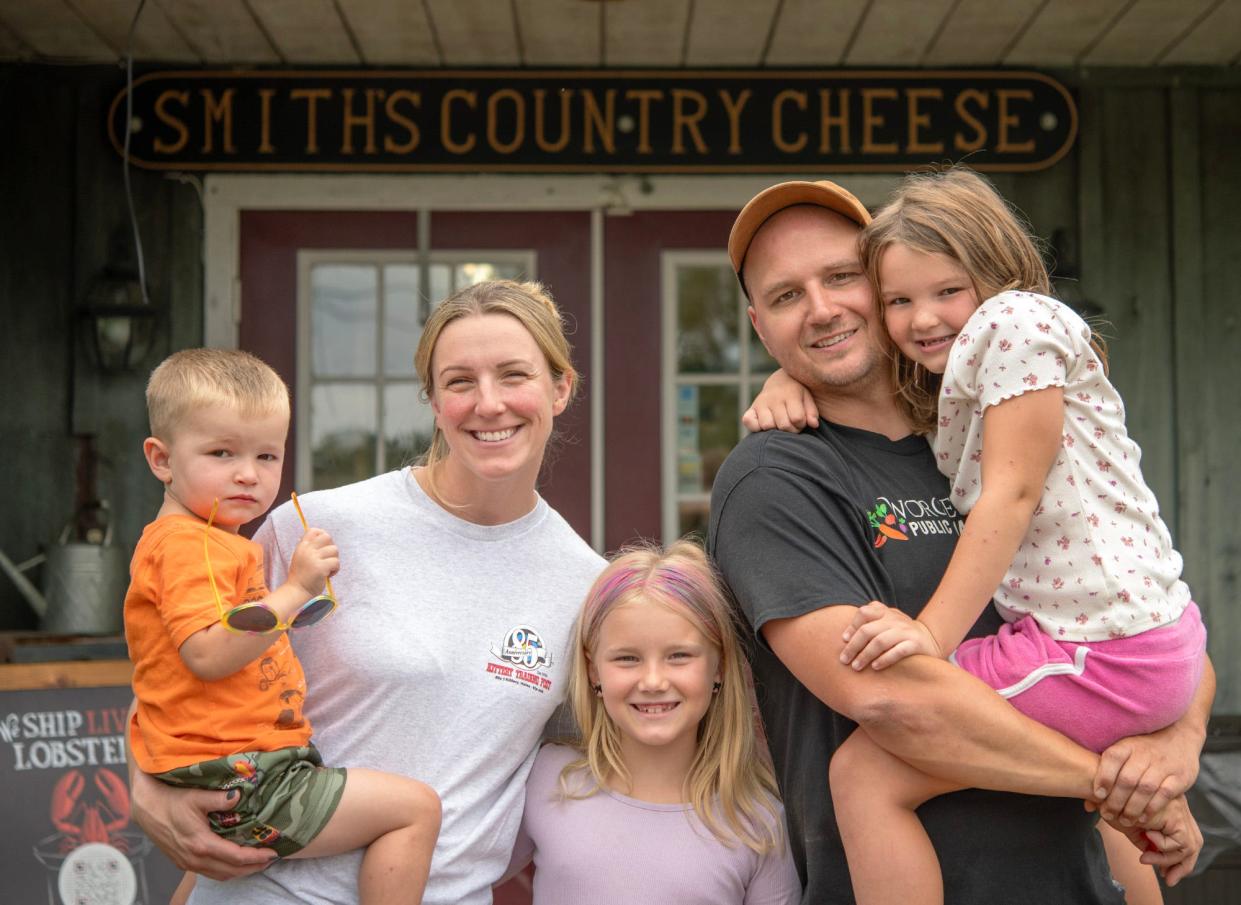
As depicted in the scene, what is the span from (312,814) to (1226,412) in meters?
3.75

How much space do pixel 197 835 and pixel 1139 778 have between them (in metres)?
1.28

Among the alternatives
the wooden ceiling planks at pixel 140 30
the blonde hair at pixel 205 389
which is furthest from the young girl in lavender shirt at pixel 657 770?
the wooden ceiling planks at pixel 140 30

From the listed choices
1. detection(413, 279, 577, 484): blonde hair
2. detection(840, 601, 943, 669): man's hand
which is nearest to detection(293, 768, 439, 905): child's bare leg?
detection(413, 279, 577, 484): blonde hair

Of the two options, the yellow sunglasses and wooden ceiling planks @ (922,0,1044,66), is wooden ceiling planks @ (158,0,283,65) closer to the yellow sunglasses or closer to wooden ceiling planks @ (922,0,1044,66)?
wooden ceiling planks @ (922,0,1044,66)

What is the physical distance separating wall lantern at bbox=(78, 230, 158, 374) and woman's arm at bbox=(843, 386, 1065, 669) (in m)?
3.37

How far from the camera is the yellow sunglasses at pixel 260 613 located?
1735 mm

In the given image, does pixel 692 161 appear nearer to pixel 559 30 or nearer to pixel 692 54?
pixel 692 54

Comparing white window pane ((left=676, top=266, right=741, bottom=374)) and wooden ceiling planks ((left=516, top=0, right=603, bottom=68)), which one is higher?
wooden ceiling planks ((left=516, top=0, right=603, bottom=68))

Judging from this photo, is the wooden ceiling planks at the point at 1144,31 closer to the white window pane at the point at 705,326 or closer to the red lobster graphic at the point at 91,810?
the white window pane at the point at 705,326

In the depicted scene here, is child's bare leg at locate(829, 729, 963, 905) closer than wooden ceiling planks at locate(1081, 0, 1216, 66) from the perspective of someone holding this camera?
Yes

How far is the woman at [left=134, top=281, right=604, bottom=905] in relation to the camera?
1.86 meters

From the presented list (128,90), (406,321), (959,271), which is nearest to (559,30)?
(406,321)

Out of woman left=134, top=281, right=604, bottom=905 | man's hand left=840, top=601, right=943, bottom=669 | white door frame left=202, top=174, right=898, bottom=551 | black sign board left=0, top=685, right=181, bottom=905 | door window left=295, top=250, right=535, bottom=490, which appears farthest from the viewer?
door window left=295, top=250, right=535, bottom=490

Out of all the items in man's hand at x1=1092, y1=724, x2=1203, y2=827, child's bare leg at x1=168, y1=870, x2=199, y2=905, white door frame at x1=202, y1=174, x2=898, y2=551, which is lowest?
child's bare leg at x1=168, y1=870, x2=199, y2=905
